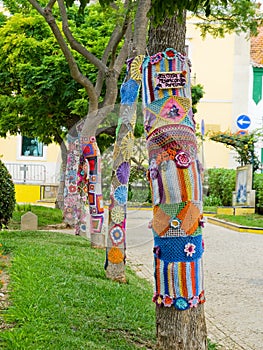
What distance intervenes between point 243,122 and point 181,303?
1158 inches

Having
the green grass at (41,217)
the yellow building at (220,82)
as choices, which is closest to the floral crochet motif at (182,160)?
the green grass at (41,217)

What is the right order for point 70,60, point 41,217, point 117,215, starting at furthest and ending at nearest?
point 41,217
point 70,60
point 117,215

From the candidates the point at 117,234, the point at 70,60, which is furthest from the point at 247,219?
the point at 117,234

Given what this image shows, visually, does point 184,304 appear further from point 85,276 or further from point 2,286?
point 85,276

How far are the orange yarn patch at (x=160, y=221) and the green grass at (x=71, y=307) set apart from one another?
3.64 ft

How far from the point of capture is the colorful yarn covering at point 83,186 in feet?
37.1

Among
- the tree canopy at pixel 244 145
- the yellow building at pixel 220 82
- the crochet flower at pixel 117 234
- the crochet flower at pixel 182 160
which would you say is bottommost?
the crochet flower at pixel 117 234

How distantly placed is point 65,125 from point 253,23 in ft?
32.2

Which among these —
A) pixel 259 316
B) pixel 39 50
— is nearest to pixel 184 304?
pixel 259 316

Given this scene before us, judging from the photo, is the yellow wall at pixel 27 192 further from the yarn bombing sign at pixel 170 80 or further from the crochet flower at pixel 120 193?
the yarn bombing sign at pixel 170 80

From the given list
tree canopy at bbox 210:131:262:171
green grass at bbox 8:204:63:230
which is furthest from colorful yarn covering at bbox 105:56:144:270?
tree canopy at bbox 210:131:262:171

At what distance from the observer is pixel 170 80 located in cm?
469

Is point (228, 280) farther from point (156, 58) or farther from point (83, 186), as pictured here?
point (156, 58)

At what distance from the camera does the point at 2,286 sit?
22.6 feet
